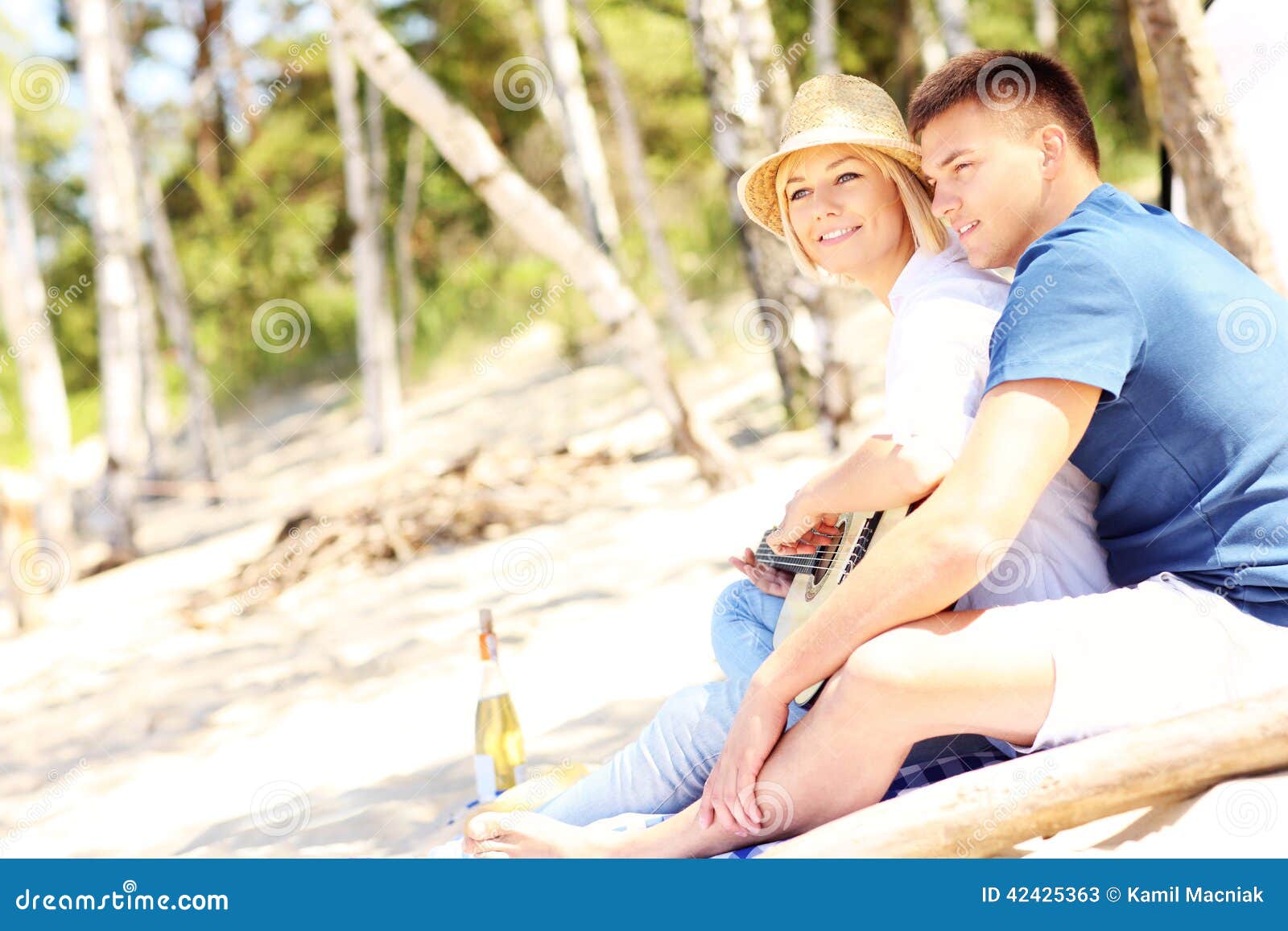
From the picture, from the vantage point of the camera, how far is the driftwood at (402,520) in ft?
22.6

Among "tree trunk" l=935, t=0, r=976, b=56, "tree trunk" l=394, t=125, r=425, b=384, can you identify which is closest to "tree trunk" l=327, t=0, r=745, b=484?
"tree trunk" l=935, t=0, r=976, b=56

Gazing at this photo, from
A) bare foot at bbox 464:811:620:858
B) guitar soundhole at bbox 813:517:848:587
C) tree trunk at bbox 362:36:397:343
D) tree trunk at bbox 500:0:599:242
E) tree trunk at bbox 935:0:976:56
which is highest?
tree trunk at bbox 500:0:599:242

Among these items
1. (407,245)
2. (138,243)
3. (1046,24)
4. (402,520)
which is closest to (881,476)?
(402,520)

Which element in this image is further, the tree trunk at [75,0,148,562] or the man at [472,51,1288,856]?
the tree trunk at [75,0,148,562]

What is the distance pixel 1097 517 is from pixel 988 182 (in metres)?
0.63

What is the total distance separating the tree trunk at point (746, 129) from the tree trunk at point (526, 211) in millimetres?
840

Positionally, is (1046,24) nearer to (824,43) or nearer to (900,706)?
(824,43)

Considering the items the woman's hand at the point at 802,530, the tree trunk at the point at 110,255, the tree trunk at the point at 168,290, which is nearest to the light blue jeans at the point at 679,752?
the woman's hand at the point at 802,530

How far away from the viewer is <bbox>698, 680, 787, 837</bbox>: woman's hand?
81.7 inches

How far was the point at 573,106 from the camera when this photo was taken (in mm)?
10039

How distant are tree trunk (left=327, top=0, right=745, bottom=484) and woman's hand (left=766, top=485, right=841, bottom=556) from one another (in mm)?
3917

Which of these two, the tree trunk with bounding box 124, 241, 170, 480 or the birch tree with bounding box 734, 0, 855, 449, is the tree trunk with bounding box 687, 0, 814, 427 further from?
the tree trunk with bounding box 124, 241, 170, 480

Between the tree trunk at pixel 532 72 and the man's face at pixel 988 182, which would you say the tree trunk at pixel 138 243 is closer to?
the tree trunk at pixel 532 72
